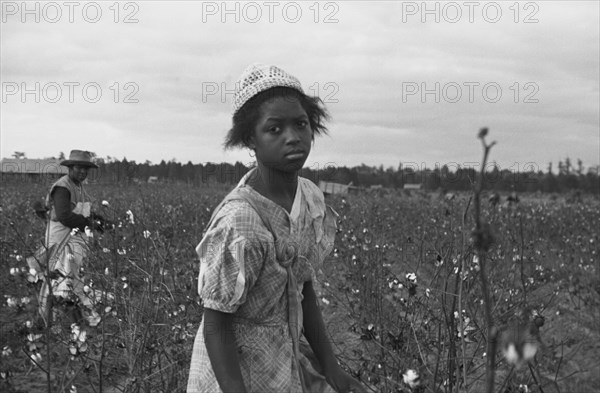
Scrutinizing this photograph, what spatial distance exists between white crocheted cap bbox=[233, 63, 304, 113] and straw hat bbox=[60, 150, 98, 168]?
3383 millimetres

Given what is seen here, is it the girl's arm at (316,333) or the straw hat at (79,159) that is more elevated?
the straw hat at (79,159)

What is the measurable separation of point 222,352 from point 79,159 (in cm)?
372

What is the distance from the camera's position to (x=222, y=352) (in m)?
1.31

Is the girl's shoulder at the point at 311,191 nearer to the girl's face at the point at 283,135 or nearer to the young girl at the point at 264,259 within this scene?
the young girl at the point at 264,259

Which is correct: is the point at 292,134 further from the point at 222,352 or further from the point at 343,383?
the point at 343,383

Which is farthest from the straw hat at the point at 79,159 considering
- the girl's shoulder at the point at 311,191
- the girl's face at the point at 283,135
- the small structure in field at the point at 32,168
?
the small structure in field at the point at 32,168

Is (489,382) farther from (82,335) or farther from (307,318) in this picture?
(82,335)

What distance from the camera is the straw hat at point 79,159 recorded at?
4672mm

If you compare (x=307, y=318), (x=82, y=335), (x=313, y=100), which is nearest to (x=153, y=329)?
(x=82, y=335)

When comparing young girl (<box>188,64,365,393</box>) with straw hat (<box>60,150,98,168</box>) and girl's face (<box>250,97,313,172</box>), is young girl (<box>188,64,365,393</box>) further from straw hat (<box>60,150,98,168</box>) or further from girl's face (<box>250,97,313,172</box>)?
straw hat (<box>60,150,98,168</box>)

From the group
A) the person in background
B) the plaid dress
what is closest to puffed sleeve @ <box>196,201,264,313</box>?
the plaid dress

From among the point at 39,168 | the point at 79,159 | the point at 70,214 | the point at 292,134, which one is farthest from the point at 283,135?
the point at 39,168

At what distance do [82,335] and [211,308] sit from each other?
152 centimetres

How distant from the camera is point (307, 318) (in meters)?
1.60
